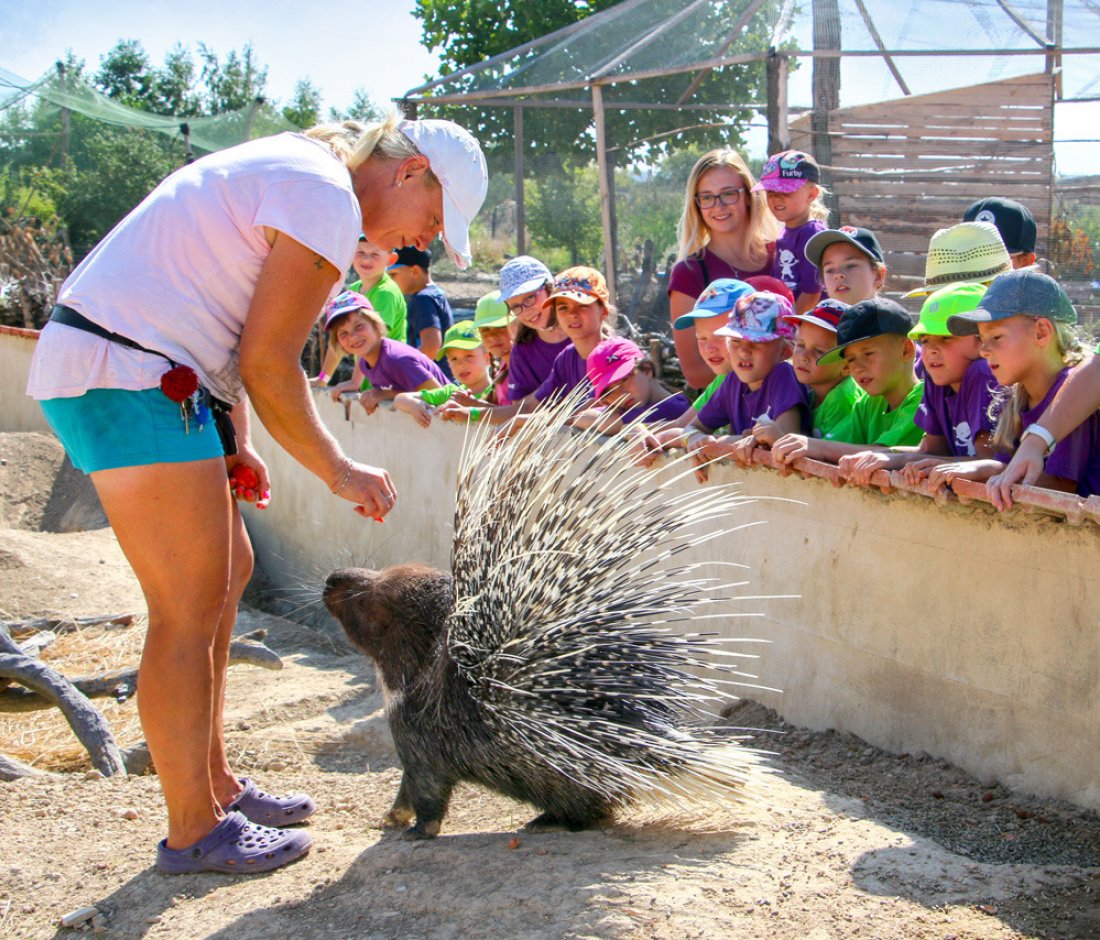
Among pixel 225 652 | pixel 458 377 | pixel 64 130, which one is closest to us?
pixel 225 652

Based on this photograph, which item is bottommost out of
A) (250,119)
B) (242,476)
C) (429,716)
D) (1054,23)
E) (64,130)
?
(429,716)

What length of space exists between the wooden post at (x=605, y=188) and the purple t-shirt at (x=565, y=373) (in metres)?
4.17

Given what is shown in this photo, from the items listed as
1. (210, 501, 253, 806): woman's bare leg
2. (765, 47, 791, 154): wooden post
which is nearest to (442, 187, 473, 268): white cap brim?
(210, 501, 253, 806): woman's bare leg

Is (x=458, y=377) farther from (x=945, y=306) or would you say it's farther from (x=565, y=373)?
(x=945, y=306)

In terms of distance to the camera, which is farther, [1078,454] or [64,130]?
[64,130]

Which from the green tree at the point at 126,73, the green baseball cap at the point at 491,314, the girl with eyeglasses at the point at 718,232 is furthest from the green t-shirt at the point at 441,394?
the green tree at the point at 126,73

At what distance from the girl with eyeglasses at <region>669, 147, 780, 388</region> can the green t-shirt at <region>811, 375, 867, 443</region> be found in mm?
883

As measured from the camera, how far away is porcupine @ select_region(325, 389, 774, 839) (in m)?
3.15

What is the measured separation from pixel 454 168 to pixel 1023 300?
161cm

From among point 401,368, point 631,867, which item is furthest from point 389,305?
point 631,867

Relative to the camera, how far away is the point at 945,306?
3.58 m

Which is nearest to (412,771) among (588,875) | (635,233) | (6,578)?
(588,875)

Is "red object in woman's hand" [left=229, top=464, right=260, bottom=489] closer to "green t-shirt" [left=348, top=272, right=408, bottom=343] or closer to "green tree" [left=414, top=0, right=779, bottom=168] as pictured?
"green t-shirt" [left=348, top=272, right=408, bottom=343]

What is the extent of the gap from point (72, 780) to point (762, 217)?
3.75 metres
